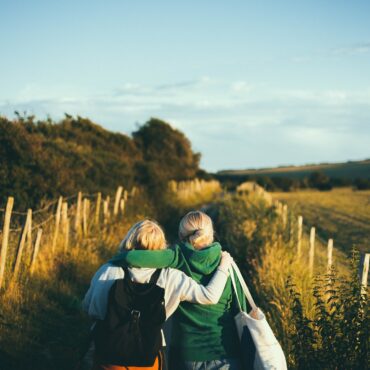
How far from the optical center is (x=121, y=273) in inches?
169

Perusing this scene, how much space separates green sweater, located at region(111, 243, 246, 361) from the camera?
14.6 feet

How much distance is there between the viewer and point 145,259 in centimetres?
427

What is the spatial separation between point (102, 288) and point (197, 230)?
78 centimetres

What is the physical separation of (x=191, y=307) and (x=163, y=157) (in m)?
45.8

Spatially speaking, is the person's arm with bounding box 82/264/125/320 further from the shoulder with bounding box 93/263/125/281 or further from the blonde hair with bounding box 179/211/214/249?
the blonde hair with bounding box 179/211/214/249

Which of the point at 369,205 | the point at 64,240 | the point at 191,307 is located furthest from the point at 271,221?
the point at 369,205

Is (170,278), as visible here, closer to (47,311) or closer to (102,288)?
(102,288)

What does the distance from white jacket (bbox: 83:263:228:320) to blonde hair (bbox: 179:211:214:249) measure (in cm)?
28

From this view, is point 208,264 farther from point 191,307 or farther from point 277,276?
point 277,276

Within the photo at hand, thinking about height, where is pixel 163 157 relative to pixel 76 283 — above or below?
above

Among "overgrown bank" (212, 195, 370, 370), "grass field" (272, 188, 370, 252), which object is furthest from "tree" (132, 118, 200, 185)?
"overgrown bank" (212, 195, 370, 370)

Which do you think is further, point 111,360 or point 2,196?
point 2,196

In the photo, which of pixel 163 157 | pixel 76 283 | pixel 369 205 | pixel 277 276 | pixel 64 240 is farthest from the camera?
Answer: pixel 163 157

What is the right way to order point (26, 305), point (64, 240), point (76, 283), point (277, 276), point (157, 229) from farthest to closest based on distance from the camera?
point (64, 240)
point (76, 283)
point (277, 276)
point (26, 305)
point (157, 229)
